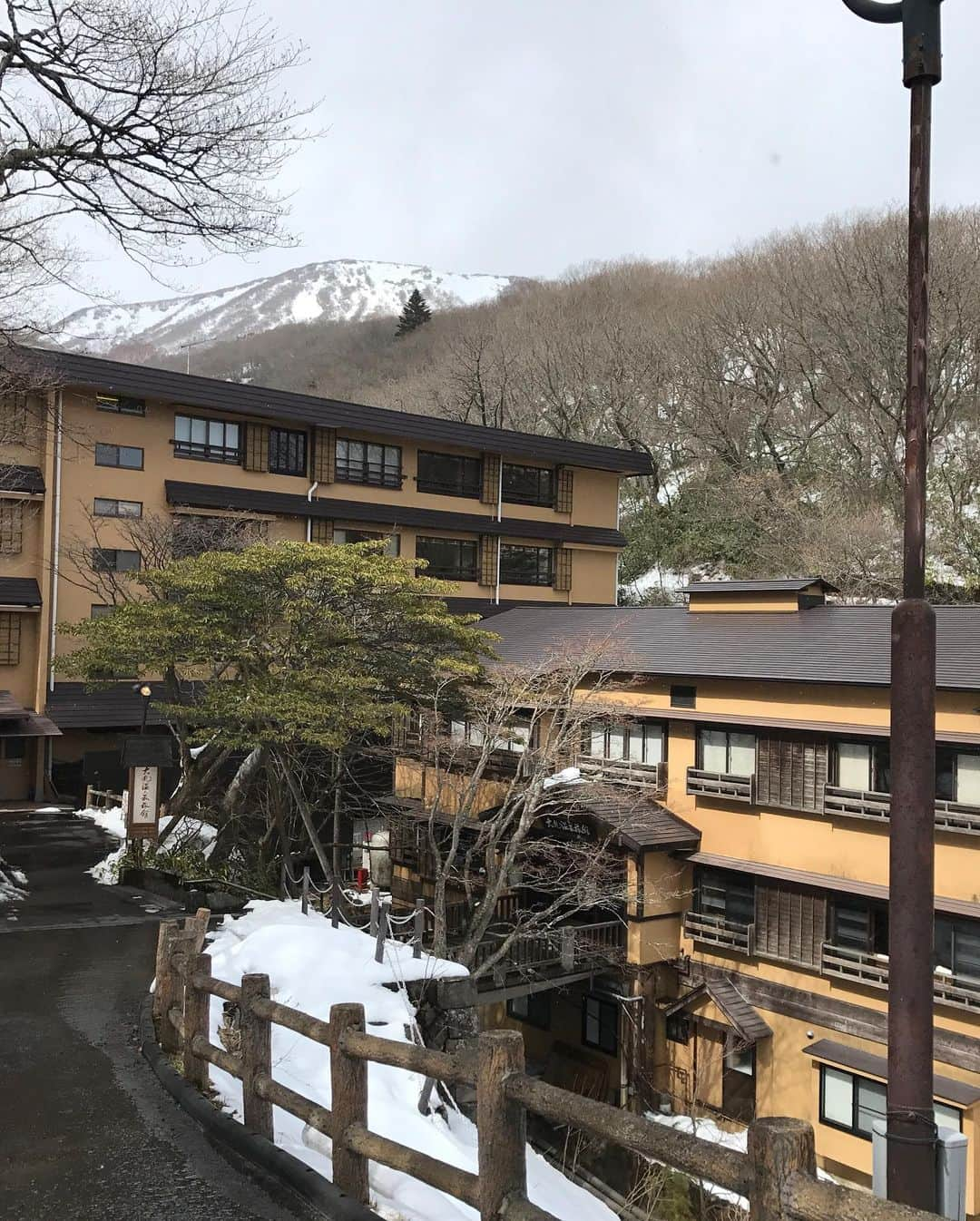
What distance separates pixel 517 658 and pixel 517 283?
70.7m

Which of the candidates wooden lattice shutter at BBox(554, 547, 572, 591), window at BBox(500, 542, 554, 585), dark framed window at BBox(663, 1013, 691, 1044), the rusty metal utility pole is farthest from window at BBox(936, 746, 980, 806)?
wooden lattice shutter at BBox(554, 547, 572, 591)

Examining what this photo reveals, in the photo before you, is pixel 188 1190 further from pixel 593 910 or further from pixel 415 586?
pixel 593 910

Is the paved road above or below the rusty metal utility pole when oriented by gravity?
below

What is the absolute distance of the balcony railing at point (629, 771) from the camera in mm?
20391

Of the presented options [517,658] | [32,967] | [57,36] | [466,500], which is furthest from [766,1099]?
[466,500]

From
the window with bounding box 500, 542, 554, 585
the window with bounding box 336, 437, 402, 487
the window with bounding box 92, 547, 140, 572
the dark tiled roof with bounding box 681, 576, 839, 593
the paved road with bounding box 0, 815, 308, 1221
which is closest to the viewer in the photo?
the paved road with bounding box 0, 815, 308, 1221

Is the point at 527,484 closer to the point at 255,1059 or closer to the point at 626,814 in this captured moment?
the point at 626,814

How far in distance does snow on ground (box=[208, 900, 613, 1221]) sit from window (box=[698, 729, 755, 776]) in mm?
7784

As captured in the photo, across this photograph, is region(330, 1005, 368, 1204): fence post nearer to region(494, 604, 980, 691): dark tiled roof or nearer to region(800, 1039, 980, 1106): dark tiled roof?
region(800, 1039, 980, 1106): dark tiled roof

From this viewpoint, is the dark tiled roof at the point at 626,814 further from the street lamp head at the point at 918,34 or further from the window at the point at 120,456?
the window at the point at 120,456

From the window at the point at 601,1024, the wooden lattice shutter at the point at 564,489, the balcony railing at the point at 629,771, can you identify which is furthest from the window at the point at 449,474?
the window at the point at 601,1024

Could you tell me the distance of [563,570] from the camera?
4144 cm

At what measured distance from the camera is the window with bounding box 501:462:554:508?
40.1m

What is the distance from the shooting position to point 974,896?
1574cm
